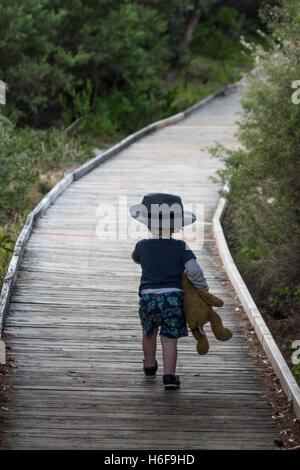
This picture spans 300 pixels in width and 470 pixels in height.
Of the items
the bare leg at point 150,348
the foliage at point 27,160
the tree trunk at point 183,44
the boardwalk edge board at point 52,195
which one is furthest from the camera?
the tree trunk at point 183,44

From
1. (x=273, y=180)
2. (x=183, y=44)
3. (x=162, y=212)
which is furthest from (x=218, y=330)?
(x=183, y=44)

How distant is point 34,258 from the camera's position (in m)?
9.82

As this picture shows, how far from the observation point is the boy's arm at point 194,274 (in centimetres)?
600

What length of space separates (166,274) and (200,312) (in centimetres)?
42

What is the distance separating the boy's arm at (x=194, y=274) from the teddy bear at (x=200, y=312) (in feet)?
0.13

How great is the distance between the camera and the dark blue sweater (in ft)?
19.9

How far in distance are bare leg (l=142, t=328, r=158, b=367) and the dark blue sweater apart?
427 mm

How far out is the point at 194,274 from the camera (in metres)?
6.00

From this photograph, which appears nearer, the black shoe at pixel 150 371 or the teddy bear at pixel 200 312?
the teddy bear at pixel 200 312

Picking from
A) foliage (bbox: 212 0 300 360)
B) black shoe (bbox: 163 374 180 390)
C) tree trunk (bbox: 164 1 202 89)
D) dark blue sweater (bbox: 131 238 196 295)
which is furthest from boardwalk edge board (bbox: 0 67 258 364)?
tree trunk (bbox: 164 1 202 89)

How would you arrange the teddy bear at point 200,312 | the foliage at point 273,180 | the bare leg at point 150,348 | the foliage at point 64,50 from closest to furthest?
the teddy bear at point 200,312 → the bare leg at point 150,348 → the foliage at point 273,180 → the foliage at point 64,50

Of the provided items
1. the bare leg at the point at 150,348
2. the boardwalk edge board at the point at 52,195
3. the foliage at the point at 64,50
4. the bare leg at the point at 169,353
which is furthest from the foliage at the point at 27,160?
the bare leg at the point at 169,353

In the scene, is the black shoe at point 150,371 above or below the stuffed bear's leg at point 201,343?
below

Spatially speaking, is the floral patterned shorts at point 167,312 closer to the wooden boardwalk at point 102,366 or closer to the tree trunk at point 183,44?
the wooden boardwalk at point 102,366
